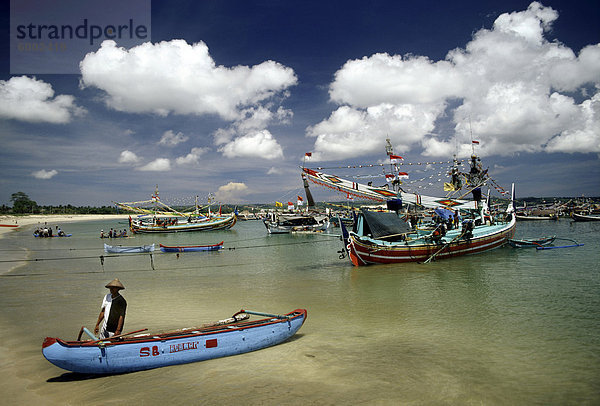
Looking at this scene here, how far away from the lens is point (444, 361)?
23.6ft

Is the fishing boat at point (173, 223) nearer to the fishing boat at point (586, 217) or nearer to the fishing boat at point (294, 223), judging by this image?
the fishing boat at point (294, 223)

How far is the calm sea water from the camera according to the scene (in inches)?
234

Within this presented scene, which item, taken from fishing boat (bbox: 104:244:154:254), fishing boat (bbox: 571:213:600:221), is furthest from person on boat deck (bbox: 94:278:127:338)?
fishing boat (bbox: 571:213:600:221)

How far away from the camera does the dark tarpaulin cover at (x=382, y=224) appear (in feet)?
65.7

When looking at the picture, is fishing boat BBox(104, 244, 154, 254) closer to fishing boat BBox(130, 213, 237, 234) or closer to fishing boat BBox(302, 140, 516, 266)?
fishing boat BBox(302, 140, 516, 266)

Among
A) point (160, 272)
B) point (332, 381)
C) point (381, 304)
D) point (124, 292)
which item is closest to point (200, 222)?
point (160, 272)

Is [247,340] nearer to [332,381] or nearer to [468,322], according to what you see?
[332,381]

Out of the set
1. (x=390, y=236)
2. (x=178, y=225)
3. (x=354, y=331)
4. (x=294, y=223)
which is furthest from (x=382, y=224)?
(x=178, y=225)

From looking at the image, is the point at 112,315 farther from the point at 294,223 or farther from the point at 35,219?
the point at 35,219

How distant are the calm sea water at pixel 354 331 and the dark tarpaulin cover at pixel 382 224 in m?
2.24

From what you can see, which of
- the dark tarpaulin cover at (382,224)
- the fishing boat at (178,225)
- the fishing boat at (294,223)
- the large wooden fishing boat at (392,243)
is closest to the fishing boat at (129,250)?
the large wooden fishing boat at (392,243)

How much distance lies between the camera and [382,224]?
20.5 meters

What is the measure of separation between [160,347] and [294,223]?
155 ft

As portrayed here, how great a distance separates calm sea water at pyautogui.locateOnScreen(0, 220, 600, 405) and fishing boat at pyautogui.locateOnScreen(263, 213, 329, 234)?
1277 inches
